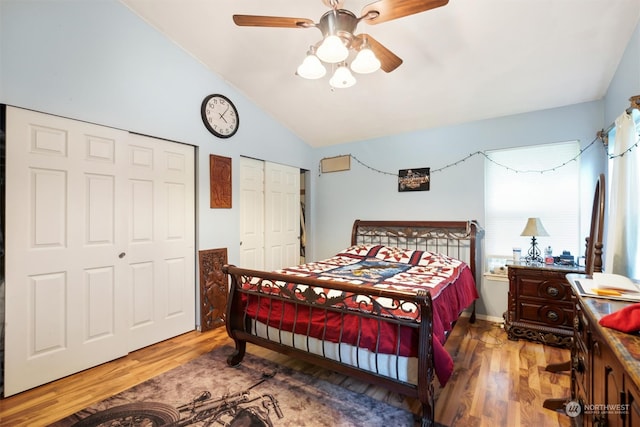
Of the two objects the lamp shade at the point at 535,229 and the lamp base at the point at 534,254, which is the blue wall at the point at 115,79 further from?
the lamp base at the point at 534,254

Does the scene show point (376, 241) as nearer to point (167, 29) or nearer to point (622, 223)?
point (622, 223)

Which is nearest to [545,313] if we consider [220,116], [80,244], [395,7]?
[395,7]

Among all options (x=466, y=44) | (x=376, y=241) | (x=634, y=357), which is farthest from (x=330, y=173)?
(x=634, y=357)

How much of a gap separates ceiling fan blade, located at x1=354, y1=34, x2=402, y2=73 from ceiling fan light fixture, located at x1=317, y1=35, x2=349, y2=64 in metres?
0.16

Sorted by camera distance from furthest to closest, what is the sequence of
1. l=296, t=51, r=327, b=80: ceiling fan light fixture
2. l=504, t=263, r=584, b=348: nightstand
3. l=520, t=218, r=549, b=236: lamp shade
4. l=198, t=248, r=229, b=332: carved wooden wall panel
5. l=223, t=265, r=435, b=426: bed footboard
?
l=198, t=248, r=229, b=332: carved wooden wall panel
l=520, t=218, r=549, b=236: lamp shade
l=504, t=263, r=584, b=348: nightstand
l=296, t=51, r=327, b=80: ceiling fan light fixture
l=223, t=265, r=435, b=426: bed footboard

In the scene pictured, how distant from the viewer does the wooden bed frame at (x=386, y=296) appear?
1.64 m

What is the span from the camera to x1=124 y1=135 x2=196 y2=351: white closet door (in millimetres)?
2789

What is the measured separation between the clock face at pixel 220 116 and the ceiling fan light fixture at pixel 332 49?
Answer: 6.49 ft

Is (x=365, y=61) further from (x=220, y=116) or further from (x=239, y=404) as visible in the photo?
(x=239, y=404)

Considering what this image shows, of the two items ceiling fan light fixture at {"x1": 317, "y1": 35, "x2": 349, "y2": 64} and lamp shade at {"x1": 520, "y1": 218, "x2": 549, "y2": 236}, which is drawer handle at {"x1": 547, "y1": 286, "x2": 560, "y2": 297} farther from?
ceiling fan light fixture at {"x1": 317, "y1": 35, "x2": 349, "y2": 64}

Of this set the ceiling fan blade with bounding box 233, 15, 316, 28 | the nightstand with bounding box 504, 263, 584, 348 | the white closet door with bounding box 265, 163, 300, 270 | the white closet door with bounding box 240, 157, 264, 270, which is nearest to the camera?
the ceiling fan blade with bounding box 233, 15, 316, 28

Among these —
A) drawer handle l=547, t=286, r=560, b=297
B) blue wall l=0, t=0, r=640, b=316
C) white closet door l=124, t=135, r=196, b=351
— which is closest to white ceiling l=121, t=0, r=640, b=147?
blue wall l=0, t=0, r=640, b=316

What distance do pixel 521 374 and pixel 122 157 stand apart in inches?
151

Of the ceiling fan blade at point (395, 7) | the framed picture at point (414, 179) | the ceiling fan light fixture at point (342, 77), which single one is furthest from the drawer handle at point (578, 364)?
the framed picture at point (414, 179)
